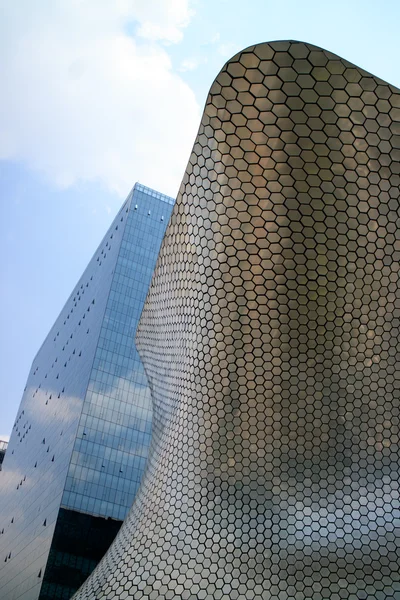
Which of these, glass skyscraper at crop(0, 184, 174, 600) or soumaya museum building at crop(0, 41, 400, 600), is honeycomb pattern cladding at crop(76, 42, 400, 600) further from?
glass skyscraper at crop(0, 184, 174, 600)

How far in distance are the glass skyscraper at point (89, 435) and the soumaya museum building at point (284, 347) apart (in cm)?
2788

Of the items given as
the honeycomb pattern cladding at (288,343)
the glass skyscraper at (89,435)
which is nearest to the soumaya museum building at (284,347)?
the honeycomb pattern cladding at (288,343)

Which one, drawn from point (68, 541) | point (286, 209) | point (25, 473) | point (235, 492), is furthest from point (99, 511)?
point (286, 209)

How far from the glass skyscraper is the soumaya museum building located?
91.5ft

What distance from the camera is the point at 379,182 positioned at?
8.51m

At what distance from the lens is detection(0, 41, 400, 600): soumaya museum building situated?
8.34m

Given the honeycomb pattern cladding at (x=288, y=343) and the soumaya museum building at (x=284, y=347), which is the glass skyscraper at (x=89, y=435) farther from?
the honeycomb pattern cladding at (x=288, y=343)

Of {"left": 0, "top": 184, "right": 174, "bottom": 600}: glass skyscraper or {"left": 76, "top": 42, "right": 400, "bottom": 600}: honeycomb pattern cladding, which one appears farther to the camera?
{"left": 0, "top": 184, "right": 174, "bottom": 600}: glass skyscraper

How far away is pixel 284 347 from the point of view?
902cm

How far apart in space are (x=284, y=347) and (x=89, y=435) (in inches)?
1259

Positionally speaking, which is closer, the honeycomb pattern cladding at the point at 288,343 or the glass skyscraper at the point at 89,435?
the honeycomb pattern cladding at the point at 288,343

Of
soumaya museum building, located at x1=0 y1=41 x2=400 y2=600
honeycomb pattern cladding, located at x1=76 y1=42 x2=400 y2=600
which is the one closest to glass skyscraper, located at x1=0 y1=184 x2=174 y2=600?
soumaya museum building, located at x1=0 y1=41 x2=400 y2=600

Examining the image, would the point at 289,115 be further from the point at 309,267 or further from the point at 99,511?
the point at 99,511

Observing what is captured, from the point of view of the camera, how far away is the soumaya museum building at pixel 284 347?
27.4ft
